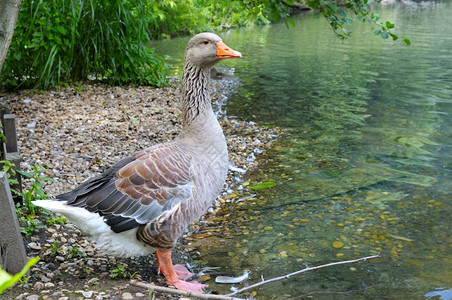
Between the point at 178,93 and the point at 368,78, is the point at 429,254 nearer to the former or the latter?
the point at 178,93

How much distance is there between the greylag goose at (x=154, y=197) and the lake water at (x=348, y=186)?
37.2 inches

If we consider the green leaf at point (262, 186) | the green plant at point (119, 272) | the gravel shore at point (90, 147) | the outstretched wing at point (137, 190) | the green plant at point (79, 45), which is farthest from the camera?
the green plant at point (79, 45)

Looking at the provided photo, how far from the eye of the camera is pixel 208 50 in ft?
14.3

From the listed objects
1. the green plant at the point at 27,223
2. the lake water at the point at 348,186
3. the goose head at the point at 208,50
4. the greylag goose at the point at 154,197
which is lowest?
the lake water at the point at 348,186

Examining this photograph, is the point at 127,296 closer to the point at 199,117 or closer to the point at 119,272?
the point at 119,272

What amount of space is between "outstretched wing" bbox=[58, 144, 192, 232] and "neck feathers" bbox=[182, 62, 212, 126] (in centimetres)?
52

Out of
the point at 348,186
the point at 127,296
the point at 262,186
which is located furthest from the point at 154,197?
the point at 348,186

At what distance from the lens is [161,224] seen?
3814 mm

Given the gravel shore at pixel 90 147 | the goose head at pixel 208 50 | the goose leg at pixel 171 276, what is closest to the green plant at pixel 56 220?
the gravel shore at pixel 90 147

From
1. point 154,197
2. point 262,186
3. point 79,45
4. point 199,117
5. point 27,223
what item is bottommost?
point 262,186

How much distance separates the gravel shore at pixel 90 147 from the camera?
12.8 ft

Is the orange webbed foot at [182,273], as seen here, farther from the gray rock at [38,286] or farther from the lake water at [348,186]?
the gray rock at [38,286]

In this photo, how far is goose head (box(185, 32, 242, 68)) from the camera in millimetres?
4355

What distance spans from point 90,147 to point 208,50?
350cm
